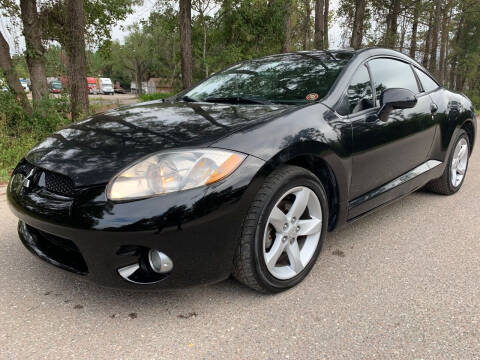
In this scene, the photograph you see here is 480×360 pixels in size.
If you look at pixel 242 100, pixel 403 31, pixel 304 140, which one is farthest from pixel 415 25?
pixel 304 140

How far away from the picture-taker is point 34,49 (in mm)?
8070

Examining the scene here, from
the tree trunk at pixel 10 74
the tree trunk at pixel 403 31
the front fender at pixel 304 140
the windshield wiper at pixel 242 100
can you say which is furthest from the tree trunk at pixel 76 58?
the tree trunk at pixel 403 31

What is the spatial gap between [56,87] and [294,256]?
7402mm

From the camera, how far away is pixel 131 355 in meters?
1.66

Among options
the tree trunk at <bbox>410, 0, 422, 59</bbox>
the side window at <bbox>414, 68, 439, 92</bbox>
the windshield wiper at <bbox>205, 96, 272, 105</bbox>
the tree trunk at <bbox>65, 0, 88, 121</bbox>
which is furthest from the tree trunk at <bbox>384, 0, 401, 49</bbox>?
the windshield wiper at <bbox>205, 96, 272, 105</bbox>

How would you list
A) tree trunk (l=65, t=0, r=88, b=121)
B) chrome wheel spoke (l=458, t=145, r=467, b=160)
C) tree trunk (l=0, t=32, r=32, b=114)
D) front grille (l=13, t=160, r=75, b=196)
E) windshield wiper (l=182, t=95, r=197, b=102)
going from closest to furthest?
front grille (l=13, t=160, r=75, b=196), windshield wiper (l=182, t=95, r=197, b=102), chrome wheel spoke (l=458, t=145, r=467, b=160), tree trunk (l=0, t=32, r=32, b=114), tree trunk (l=65, t=0, r=88, b=121)

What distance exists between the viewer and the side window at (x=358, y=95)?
2.51m

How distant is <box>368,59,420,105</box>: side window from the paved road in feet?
4.06

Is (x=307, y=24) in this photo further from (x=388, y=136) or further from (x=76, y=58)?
(x=388, y=136)

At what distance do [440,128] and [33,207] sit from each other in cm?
330

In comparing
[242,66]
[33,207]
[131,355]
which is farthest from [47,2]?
[131,355]

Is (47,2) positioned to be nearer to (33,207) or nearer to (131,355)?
(33,207)

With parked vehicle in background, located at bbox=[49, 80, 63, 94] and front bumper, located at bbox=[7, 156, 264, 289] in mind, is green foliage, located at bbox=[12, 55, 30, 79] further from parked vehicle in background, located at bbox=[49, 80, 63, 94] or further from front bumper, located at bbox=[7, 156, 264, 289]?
front bumper, located at bbox=[7, 156, 264, 289]

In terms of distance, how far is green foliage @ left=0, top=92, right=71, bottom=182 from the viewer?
5.64 metres
